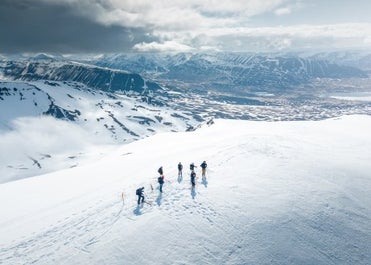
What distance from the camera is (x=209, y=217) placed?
38.8 m

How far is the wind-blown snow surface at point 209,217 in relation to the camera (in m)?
34.1

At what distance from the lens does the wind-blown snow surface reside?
112 feet

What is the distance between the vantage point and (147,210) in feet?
130

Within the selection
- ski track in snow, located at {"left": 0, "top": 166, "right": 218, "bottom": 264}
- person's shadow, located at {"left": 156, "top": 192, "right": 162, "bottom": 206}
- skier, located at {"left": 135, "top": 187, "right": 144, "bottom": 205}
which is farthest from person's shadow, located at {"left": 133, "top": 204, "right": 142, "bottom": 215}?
person's shadow, located at {"left": 156, "top": 192, "right": 162, "bottom": 206}

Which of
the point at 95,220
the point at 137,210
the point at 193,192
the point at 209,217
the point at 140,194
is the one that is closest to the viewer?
the point at 95,220

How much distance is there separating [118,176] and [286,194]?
90.8 ft

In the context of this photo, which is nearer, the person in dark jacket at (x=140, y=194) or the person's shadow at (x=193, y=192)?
the person in dark jacket at (x=140, y=194)

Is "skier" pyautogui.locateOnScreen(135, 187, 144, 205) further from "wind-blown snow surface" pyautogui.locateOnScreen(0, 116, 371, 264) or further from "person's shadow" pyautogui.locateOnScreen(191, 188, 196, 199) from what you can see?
"person's shadow" pyautogui.locateOnScreen(191, 188, 196, 199)

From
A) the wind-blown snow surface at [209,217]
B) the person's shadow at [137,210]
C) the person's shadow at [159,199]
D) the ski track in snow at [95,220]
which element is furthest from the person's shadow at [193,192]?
the person's shadow at [137,210]

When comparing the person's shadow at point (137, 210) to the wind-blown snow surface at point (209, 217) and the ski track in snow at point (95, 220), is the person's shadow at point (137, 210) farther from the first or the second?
the wind-blown snow surface at point (209, 217)

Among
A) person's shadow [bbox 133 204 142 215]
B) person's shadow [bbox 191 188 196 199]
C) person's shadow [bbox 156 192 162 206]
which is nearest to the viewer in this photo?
person's shadow [bbox 133 204 142 215]

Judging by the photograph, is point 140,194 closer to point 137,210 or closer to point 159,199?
point 137,210

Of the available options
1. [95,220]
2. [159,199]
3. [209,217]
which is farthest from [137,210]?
[209,217]

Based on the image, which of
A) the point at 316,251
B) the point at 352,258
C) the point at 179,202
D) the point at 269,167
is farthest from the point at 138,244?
the point at 269,167
